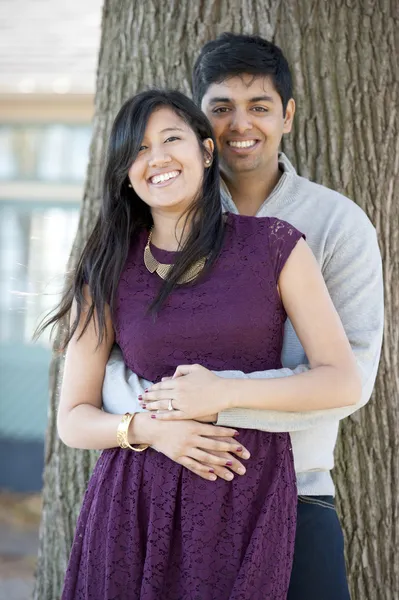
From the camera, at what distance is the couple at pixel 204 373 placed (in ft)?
7.68

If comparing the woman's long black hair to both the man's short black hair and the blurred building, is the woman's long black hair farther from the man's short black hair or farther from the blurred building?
the blurred building

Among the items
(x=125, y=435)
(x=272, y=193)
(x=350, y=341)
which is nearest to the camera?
(x=125, y=435)

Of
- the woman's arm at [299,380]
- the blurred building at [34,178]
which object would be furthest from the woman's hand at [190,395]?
the blurred building at [34,178]

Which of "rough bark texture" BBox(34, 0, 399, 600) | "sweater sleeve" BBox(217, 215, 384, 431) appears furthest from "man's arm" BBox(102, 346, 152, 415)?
"rough bark texture" BBox(34, 0, 399, 600)

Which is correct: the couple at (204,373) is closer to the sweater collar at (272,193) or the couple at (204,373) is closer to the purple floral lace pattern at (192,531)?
the purple floral lace pattern at (192,531)

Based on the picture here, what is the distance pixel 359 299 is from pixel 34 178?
274 inches

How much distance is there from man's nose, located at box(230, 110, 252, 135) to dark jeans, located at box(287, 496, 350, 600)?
1.24 meters

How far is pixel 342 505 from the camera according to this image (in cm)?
336

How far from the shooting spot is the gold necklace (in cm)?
253

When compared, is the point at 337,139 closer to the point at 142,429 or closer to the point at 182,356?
the point at 182,356

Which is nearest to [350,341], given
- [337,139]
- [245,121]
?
[245,121]

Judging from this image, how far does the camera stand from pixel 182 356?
2.47 m

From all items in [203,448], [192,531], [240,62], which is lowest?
[192,531]

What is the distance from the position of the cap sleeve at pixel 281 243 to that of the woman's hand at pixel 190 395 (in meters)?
0.36
